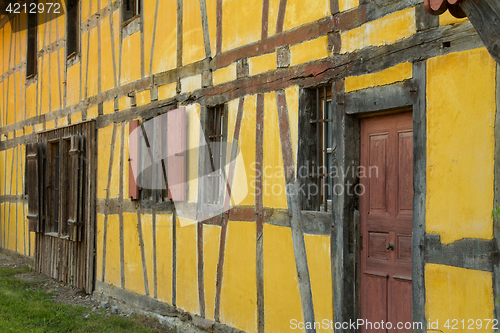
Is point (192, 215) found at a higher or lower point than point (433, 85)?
lower

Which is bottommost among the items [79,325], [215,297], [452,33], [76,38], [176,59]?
[79,325]

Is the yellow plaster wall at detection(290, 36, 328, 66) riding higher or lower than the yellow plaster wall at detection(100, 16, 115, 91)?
lower

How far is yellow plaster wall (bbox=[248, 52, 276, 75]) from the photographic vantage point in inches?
192

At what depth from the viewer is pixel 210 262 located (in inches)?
223

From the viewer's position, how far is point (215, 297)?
18.3 ft

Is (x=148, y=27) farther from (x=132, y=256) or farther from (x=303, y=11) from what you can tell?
(x=132, y=256)

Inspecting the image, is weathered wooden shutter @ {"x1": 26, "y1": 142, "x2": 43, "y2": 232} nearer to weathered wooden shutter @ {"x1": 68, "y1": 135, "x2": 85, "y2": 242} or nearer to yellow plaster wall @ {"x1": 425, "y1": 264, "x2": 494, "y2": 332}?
weathered wooden shutter @ {"x1": 68, "y1": 135, "x2": 85, "y2": 242}

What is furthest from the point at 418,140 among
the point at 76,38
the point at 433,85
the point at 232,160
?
the point at 76,38

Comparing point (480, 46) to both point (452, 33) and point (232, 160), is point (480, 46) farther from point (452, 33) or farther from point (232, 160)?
point (232, 160)

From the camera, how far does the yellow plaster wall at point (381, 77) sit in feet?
12.0

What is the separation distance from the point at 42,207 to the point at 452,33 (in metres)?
9.12

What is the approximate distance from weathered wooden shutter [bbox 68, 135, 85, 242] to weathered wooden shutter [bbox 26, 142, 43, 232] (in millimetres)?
1766

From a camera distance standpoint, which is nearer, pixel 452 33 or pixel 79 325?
pixel 452 33

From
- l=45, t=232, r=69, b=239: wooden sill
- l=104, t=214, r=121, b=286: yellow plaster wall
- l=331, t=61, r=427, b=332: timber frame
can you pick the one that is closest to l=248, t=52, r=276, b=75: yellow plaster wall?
l=331, t=61, r=427, b=332: timber frame
